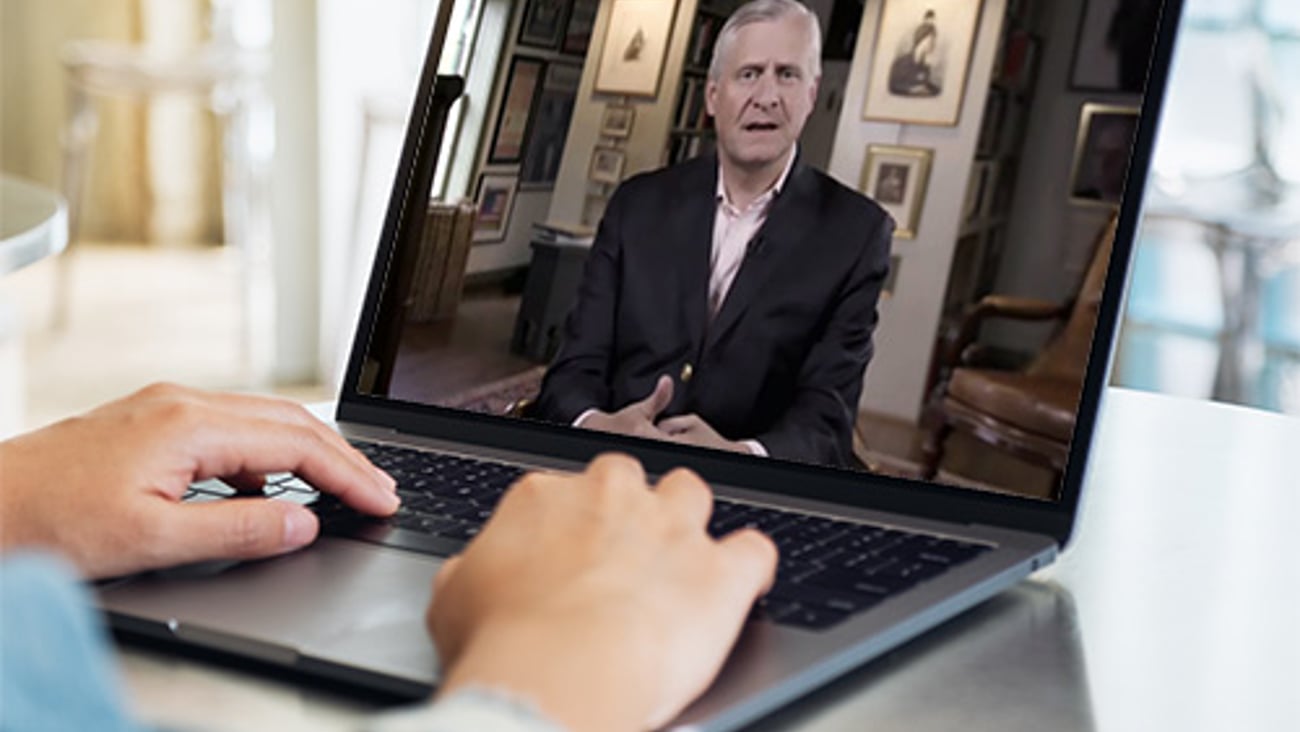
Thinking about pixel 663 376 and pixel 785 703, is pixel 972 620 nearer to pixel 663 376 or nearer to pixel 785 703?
pixel 785 703

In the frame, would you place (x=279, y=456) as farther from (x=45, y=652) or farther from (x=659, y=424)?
(x=45, y=652)

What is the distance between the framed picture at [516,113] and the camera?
95 centimetres

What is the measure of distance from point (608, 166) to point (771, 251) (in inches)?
4.3

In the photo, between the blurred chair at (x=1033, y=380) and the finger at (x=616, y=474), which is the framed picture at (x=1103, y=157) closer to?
the blurred chair at (x=1033, y=380)

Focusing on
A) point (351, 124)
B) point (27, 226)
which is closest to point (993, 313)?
point (27, 226)

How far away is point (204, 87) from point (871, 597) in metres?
4.17

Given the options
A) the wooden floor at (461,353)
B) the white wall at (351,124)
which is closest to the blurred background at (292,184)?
the white wall at (351,124)

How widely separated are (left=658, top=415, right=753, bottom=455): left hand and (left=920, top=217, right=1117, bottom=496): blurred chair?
0.35ft

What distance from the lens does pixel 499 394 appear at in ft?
3.05

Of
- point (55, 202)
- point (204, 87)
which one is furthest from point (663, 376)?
point (204, 87)

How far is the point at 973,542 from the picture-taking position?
0.73 meters

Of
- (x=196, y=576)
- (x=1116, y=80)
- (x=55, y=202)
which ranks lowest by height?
(x=196, y=576)

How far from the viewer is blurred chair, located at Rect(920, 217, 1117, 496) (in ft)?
2.55

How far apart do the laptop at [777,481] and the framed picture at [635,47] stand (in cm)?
1
